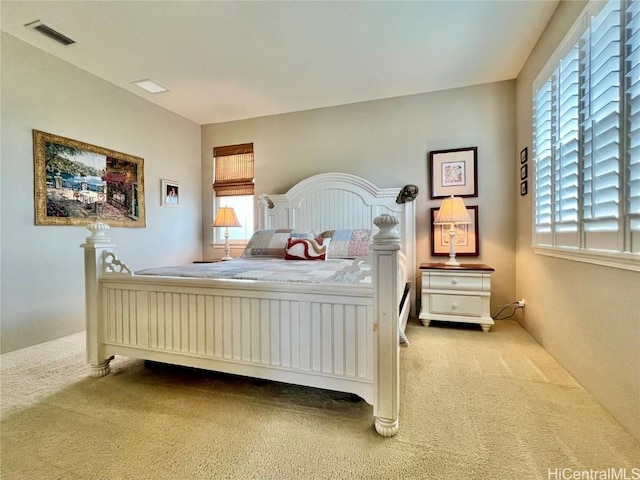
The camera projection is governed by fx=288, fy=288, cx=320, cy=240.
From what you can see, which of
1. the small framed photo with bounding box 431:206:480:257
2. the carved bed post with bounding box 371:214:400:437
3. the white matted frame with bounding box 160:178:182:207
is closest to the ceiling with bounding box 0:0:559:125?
the white matted frame with bounding box 160:178:182:207

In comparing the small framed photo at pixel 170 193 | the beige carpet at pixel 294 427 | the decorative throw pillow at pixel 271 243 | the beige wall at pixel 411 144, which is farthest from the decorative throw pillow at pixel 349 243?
the small framed photo at pixel 170 193

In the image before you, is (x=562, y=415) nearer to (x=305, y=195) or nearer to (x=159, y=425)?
(x=159, y=425)

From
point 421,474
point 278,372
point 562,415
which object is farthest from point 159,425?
point 562,415

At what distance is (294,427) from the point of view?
4.59ft

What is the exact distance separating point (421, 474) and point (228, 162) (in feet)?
13.7

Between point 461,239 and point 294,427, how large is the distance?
270 cm

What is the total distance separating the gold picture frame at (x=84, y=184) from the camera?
259 centimetres

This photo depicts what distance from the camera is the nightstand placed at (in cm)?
278

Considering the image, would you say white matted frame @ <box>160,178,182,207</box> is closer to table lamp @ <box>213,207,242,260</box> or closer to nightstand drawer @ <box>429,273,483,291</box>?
table lamp @ <box>213,207,242,260</box>

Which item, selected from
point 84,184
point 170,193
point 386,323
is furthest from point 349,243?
point 84,184

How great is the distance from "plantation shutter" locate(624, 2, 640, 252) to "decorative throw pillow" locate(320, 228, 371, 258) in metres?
1.78

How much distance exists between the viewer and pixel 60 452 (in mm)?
1241

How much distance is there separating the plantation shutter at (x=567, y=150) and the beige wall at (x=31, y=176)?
13.5 feet

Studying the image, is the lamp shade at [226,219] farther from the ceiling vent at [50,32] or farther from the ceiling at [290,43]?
the ceiling vent at [50,32]
